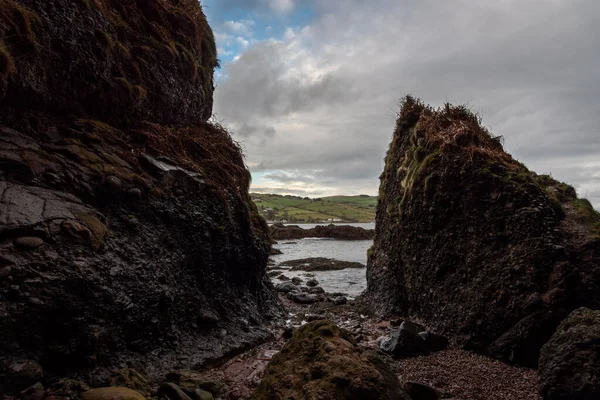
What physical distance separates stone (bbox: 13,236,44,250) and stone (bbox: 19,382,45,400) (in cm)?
196

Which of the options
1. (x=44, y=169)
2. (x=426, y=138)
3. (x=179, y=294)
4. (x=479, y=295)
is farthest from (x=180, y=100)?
(x=479, y=295)

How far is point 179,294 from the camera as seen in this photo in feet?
26.2

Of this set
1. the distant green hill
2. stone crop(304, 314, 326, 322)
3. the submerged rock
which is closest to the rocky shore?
stone crop(304, 314, 326, 322)

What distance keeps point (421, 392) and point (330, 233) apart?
235 ft

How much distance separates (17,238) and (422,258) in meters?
10.0

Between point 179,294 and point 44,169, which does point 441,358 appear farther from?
point 44,169

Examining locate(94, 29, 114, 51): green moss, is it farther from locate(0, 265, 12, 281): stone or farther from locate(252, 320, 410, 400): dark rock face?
locate(252, 320, 410, 400): dark rock face

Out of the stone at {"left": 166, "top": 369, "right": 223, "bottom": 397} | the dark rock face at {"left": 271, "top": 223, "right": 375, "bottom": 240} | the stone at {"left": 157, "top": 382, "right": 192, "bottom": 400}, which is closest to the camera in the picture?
the stone at {"left": 157, "top": 382, "right": 192, "bottom": 400}

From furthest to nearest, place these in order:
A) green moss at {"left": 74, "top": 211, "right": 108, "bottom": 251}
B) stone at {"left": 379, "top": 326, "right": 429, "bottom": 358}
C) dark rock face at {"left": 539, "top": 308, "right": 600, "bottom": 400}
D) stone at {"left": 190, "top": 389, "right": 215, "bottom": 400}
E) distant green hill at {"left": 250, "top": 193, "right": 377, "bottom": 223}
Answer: distant green hill at {"left": 250, "top": 193, "right": 377, "bottom": 223}, stone at {"left": 379, "top": 326, "right": 429, "bottom": 358}, green moss at {"left": 74, "top": 211, "right": 108, "bottom": 251}, stone at {"left": 190, "top": 389, "right": 215, "bottom": 400}, dark rock face at {"left": 539, "top": 308, "right": 600, "bottom": 400}

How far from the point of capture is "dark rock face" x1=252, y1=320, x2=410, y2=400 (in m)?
4.46

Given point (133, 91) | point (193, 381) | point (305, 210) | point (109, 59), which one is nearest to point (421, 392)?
point (193, 381)

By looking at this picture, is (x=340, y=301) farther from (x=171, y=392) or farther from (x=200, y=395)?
(x=171, y=392)

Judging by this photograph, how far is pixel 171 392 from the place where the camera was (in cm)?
541

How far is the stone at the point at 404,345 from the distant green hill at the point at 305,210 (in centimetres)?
11112
